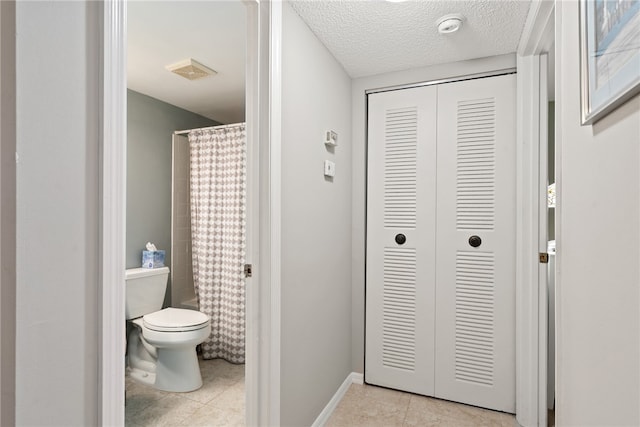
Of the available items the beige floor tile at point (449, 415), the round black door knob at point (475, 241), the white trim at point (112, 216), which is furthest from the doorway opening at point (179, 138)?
the round black door knob at point (475, 241)

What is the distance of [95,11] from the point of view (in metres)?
0.71

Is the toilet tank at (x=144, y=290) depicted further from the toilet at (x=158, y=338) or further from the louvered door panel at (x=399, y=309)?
the louvered door panel at (x=399, y=309)

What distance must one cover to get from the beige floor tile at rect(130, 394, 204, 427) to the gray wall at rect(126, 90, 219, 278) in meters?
1.13

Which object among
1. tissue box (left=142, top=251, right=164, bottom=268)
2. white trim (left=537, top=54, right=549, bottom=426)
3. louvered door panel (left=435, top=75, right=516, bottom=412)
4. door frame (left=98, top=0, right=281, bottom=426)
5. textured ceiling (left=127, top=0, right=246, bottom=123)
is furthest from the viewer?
tissue box (left=142, top=251, right=164, bottom=268)

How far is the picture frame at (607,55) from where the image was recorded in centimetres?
61

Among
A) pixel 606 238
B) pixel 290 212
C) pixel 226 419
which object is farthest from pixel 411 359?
pixel 606 238

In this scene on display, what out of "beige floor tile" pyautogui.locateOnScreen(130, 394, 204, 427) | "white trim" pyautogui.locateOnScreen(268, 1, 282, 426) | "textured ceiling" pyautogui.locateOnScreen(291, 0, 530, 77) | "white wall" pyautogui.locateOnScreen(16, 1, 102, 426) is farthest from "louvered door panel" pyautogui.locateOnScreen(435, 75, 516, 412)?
"white wall" pyautogui.locateOnScreen(16, 1, 102, 426)

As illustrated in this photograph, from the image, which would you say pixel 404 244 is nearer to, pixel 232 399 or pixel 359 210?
pixel 359 210

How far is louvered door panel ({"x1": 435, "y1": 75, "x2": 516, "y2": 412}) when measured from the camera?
82.4 inches

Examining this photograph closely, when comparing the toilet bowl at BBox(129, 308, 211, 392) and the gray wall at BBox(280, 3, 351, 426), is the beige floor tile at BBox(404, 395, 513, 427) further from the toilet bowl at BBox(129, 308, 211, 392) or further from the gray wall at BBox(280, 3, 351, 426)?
the toilet bowl at BBox(129, 308, 211, 392)

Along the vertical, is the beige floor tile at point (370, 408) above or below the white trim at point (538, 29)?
below

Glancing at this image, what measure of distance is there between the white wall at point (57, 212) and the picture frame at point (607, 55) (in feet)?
3.35

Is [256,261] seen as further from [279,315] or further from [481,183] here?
[481,183]

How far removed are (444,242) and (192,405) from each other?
6.26 feet
